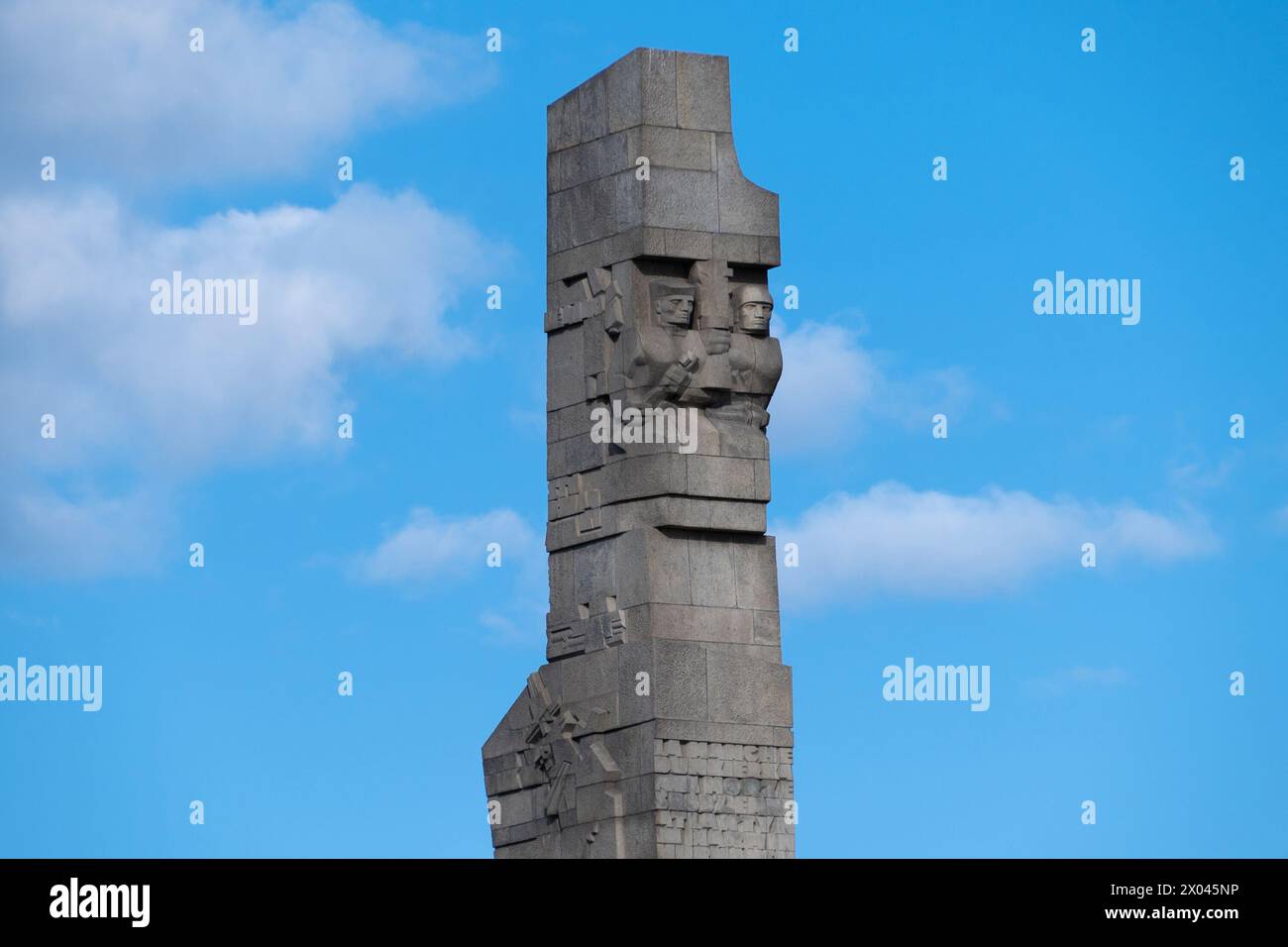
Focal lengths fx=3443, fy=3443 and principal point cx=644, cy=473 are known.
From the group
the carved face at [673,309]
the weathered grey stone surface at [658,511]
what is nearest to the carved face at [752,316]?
the weathered grey stone surface at [658,511]

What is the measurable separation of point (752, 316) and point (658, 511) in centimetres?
234

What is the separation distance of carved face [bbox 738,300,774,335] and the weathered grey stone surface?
20 mm

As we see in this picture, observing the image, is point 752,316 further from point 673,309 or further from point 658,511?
point 658,511

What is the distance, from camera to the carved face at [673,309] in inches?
1374

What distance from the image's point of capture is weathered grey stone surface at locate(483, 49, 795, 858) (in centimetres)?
3409

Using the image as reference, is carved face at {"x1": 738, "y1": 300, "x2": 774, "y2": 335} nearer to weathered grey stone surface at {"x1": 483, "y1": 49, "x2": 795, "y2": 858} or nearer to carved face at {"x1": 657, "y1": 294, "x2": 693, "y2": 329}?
weathered grey stone surface at {"x1": 483, "y1": 49, "x2": 795, "y2": 858}

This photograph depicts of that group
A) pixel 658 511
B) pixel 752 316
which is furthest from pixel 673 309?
pixel 658 511

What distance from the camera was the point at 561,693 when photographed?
1389 inches

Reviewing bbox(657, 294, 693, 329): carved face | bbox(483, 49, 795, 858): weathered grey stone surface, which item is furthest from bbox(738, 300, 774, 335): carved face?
bbox(657, 294, 693, 329): carved face
